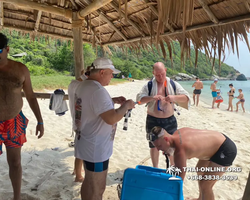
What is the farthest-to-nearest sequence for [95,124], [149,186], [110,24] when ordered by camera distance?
[110,24] → [95,124] → [149,186]

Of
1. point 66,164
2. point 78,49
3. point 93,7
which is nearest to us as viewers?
point 93,7

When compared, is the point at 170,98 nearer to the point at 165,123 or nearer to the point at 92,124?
the point at 165,123

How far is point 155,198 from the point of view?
4.29 feet

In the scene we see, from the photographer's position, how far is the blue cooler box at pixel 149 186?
1.30m

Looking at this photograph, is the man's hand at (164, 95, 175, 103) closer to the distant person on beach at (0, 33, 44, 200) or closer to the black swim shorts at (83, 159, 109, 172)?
the black swim shorts at (83, 159, 109, 172)

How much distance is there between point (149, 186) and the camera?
132 centimetres

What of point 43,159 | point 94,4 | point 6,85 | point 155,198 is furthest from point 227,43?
point 43,159

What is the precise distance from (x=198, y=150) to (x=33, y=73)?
23681 mm

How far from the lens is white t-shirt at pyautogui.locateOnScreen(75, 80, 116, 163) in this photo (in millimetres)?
1535

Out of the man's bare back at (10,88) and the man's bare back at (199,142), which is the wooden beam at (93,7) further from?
the man's bare back at (199,142)

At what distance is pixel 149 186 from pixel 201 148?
2.49 feet

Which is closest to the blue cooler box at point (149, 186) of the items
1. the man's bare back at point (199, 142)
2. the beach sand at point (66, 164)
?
the man's bare back at point (199, 142)

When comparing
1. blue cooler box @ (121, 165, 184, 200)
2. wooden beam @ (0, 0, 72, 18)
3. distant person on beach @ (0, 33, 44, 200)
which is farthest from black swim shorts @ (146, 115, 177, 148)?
wooden beam @ (0, 0, 72, 18)

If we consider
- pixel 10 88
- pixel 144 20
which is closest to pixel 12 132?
pixel 10 88
